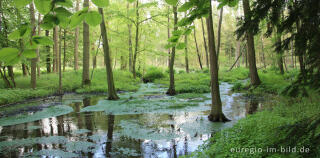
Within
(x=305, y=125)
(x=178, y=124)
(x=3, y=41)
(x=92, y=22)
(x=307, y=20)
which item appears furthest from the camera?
(x=3, y=41)

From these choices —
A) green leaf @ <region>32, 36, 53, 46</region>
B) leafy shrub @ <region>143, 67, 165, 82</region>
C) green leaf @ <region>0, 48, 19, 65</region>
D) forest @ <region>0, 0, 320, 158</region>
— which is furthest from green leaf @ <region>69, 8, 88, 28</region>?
leafy shrub @ <region>143, 67, 165, 82</region>

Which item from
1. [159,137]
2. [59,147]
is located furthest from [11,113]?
[159,137]

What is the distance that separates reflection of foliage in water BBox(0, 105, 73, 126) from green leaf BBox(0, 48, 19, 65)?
8.13 m

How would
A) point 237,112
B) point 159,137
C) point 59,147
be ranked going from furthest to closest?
point 237,112 → point 159,137 → point 59,147

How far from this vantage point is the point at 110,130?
5902mm

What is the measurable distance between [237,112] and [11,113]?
9840 millimetres

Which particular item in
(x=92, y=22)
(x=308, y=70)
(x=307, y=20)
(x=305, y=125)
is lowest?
(x=305, y=125)

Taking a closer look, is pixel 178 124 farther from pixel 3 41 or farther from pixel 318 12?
pixel 3 41

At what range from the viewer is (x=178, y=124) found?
20.4 ft

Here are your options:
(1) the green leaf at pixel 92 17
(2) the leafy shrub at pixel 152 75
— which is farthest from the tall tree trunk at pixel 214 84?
(2) the leafy shrub at pixel 152 75

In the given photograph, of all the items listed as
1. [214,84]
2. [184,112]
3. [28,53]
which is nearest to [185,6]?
[28,53]

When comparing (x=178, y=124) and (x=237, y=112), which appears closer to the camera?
(x=178, y=124)

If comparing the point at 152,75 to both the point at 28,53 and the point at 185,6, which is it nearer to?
the point at 185,6

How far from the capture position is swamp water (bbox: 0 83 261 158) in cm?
444
